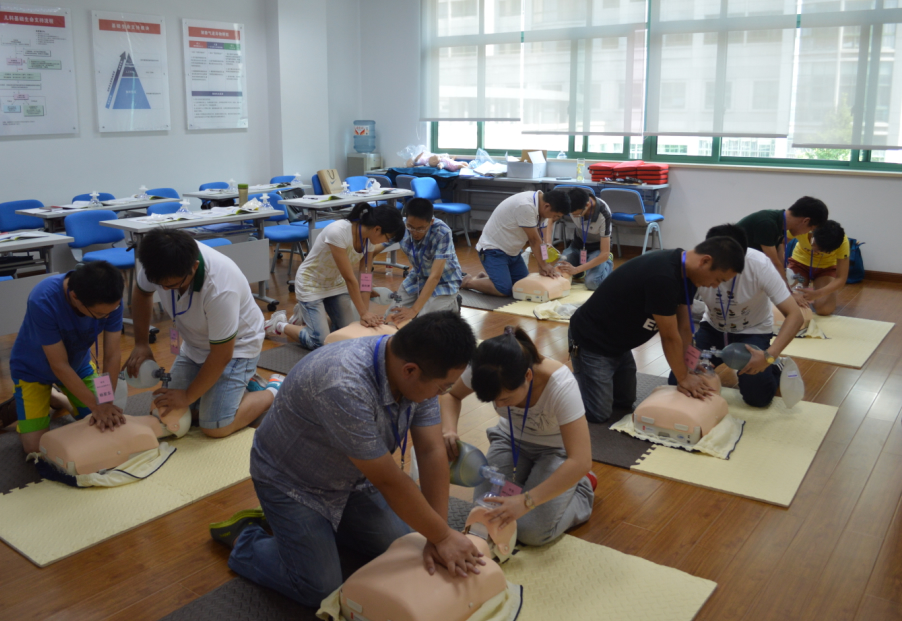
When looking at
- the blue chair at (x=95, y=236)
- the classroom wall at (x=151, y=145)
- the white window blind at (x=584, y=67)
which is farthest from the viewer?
the white window blind at (x=584, y=67)

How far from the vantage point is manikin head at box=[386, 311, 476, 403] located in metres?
1.58

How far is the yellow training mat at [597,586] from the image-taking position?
6.60 ft

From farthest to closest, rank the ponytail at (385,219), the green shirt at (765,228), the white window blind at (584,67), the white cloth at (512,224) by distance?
the white window blind at (584,67), the white cloth at (512,224), the green shirt at (765,228), the ponytail at (385,219)

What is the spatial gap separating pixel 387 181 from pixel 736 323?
4.82m

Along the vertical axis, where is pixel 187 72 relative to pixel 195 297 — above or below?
above

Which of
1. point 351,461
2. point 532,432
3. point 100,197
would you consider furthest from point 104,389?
point 100,197

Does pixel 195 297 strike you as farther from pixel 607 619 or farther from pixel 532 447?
pixel 607 619

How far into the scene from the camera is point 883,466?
9.41 feet

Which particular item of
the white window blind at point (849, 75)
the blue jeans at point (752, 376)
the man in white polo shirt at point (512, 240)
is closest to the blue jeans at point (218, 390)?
the blue jeans at point (752, 376)

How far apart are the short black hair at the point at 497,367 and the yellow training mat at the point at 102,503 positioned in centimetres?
127

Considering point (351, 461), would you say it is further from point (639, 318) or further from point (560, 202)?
point (560, 202)

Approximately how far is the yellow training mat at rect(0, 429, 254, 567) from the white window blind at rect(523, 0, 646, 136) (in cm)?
569

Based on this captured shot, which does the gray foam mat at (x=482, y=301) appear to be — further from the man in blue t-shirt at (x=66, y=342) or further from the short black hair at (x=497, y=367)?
the short black hair at (x=497, y=367)

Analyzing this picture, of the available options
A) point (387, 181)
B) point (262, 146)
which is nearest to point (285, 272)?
point (387, 181)
